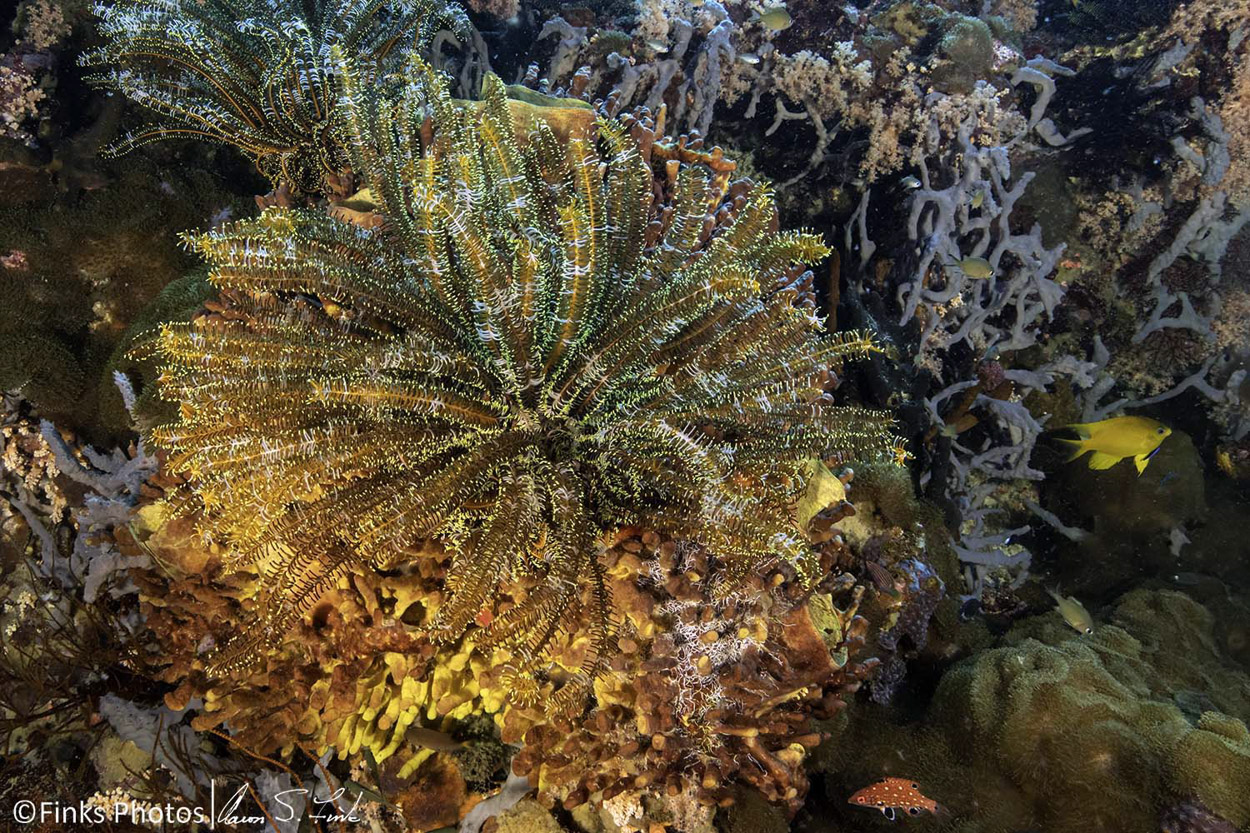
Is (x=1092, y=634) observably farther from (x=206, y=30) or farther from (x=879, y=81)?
(x=206, y=30)

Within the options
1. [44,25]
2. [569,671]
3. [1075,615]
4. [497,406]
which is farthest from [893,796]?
[44,25]

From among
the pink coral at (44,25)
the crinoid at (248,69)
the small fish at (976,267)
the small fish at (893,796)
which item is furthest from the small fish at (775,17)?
the small fish at (893,796)

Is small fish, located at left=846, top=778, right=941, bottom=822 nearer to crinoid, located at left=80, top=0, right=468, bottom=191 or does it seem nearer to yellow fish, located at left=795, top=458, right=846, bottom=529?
yellow fish, located at left=795, top=458, right=846, bottom=529

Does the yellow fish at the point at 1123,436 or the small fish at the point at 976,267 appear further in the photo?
the small fish at the point at 976,267

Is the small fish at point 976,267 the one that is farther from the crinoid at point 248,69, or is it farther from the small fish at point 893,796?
the crinoid at point 248,69

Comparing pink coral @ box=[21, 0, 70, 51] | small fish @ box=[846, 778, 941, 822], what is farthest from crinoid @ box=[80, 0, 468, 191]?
small fish @ box=[846, 778, 941, 822]

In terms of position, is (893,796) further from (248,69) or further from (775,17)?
(775,17)
